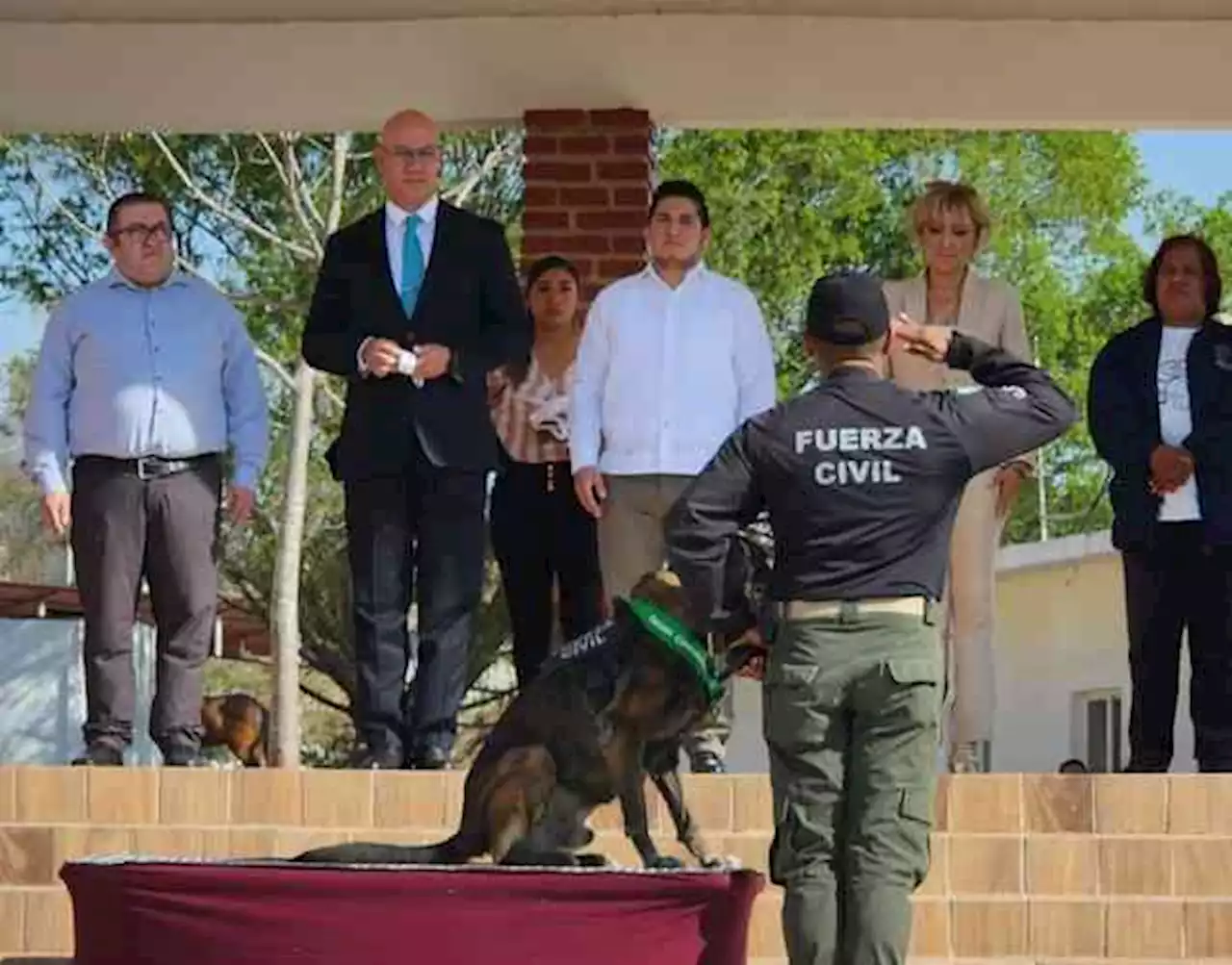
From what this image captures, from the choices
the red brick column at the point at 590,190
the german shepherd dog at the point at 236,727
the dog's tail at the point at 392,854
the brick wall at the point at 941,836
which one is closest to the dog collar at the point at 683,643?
the dog's tail at the point at 392,854

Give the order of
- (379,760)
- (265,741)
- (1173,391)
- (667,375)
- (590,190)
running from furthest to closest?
(265,741) < (590,190) < (1173,391) < (667,375) < (379,760)

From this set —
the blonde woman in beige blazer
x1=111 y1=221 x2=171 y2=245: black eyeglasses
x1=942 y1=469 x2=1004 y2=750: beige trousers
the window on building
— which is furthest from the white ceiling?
the window on building

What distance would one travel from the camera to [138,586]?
7.50 meters

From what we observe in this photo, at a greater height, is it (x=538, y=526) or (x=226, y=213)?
(x=226, y=213)

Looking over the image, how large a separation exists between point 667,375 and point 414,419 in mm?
757

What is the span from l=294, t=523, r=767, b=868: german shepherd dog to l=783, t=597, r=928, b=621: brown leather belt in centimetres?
20

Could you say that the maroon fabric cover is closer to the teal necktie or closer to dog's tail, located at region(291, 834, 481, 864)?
dog's tail, located at region(291, 834, 481, 864)

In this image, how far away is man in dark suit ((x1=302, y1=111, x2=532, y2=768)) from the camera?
7367 millimetres

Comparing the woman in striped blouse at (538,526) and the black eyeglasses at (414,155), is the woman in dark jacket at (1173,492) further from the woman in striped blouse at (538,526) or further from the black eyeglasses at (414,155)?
the black eyeglasses at (414,155)

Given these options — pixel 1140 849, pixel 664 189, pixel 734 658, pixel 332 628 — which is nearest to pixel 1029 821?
pixel 1140 849

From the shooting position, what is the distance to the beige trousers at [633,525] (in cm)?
756

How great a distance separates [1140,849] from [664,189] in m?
2.37

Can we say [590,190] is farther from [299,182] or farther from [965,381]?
[299,182]

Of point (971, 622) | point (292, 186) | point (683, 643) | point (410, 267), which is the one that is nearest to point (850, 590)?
point (683, 643)
